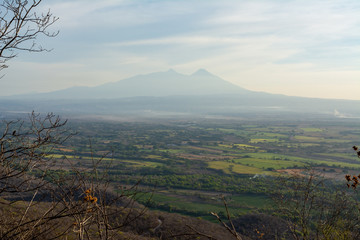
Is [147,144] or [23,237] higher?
[23,237]

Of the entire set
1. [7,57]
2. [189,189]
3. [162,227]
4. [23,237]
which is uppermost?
[7,57]

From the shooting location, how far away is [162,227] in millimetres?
19172

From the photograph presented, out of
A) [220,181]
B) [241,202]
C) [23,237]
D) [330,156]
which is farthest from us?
[330,156]

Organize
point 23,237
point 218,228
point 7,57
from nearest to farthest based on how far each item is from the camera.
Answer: point 23,237 → point 7,57 → point 218,228

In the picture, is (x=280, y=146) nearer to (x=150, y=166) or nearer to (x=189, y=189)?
(x=150, y=166)

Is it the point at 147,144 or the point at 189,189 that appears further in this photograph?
the point at 147,144

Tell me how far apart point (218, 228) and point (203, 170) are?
25.1m

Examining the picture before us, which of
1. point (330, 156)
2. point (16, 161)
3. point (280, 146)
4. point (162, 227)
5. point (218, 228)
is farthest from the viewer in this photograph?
point (280, 146)

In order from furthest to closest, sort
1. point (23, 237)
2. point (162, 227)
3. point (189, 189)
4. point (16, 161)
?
point (189, 189) → point (162, 227) → point (16, 161) → point (23, 237)

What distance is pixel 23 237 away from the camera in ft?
11.9

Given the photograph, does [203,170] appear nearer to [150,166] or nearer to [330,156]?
[150,166]

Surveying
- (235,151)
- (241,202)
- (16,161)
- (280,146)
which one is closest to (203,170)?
(241,202)

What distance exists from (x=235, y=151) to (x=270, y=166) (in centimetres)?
1706

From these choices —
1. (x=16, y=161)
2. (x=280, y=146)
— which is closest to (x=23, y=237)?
(x=16, y=161)
